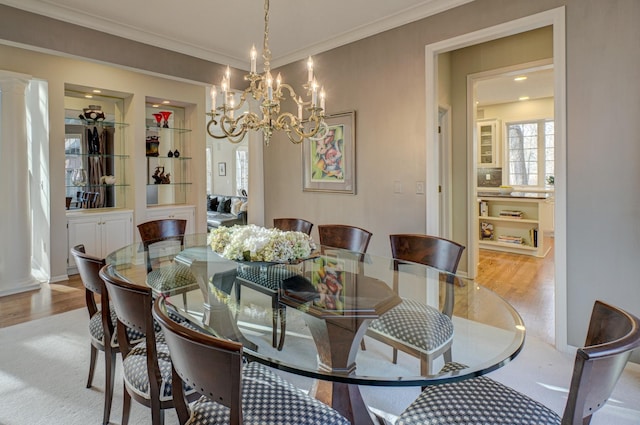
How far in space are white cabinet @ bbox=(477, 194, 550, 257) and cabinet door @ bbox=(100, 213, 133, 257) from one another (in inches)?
201

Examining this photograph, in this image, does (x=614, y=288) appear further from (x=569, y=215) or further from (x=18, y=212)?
(x=18, y=212)

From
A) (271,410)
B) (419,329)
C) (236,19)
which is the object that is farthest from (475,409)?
(236,19)

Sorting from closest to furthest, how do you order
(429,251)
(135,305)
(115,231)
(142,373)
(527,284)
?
(135,305) → (142,373) → (429,251) → (527,284) → (115,231)

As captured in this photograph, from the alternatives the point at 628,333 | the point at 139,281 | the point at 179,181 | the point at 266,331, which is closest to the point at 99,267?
the point at 139,281

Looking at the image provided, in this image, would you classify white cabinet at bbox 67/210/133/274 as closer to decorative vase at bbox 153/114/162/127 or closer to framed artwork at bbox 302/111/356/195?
decorative vase at bbox 153/114/162/127

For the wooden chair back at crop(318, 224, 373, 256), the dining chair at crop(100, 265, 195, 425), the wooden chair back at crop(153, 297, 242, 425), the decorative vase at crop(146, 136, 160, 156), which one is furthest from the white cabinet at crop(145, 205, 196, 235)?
the wooden chair back at crop(153, 297, 242, 425)

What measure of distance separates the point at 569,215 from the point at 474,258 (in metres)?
1.99

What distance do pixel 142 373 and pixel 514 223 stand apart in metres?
6.06

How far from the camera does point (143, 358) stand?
1607mm

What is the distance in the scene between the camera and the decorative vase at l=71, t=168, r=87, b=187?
4.90 m

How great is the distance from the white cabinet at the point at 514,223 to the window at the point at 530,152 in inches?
53.9

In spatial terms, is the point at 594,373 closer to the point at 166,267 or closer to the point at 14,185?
the point at 166,267

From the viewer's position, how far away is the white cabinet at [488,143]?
7785mm

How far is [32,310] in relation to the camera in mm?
3477
